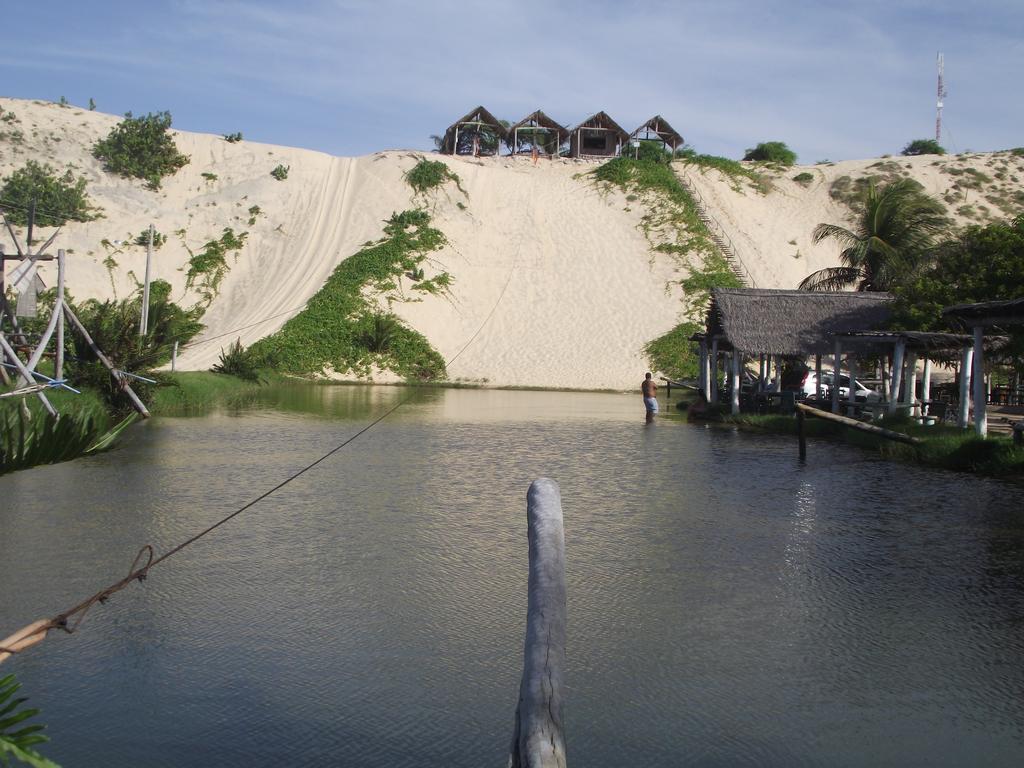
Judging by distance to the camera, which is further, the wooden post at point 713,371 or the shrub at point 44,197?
the shrub at point 44,197

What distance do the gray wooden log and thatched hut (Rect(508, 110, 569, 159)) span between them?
61.0 m

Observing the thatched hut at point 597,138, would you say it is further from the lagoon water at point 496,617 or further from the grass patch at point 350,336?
the lagoon water at point 496,617

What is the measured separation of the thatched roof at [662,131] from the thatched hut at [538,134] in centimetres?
474

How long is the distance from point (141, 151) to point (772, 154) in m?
38.2

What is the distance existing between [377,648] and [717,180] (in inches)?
2190

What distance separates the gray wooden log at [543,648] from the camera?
367cm

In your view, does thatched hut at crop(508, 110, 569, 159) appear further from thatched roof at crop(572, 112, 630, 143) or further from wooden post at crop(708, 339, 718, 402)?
wooden post at crop(708, 339, 718, 402)

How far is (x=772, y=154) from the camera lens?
6712 centimetres

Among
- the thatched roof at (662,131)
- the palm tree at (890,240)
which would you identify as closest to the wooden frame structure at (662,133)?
the thatched roof at (662,131)

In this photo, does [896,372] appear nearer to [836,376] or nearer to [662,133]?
[836,376]

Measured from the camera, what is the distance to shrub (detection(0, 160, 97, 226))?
46.7 m

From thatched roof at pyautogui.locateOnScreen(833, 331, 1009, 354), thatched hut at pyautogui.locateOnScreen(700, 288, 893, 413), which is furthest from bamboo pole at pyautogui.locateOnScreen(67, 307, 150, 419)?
thatched roof at pyautogui.locateOnScreen(833, 331, 1009, 354)

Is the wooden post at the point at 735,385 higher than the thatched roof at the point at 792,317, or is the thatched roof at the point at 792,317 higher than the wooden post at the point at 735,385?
the thatched roof at the point at 792,317

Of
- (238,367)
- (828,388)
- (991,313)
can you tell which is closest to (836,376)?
(991,313)
